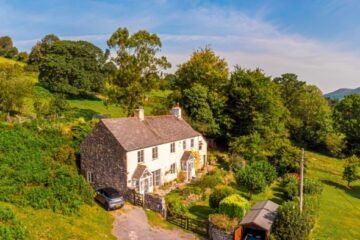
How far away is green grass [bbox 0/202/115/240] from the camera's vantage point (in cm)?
2033

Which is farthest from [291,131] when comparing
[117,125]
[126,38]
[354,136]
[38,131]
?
[38,131]

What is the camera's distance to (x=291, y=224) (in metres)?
22.0

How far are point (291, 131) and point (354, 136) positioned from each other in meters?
13.7

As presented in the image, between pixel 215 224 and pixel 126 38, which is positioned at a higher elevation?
pixel 126 38

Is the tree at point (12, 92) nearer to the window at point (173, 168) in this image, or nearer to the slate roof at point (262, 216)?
the window at point (173, 168)

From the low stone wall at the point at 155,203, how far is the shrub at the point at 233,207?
528 cm

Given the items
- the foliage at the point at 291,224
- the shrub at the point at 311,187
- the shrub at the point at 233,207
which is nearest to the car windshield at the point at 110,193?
the shrub at the point at 233,207

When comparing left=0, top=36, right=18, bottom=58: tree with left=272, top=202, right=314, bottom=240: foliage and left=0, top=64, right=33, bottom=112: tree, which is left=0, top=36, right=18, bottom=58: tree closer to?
left=0, top=64, right=33, bottom=112: tree

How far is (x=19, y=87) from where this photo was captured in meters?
41.6

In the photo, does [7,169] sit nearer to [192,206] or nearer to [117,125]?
[117,125]

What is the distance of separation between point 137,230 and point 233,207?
8.12 meters

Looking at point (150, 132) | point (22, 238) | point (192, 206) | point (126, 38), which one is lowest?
point (192, 206)

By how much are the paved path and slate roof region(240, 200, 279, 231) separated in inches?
183

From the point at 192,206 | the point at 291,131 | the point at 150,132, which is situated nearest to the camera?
the point at 192,206
